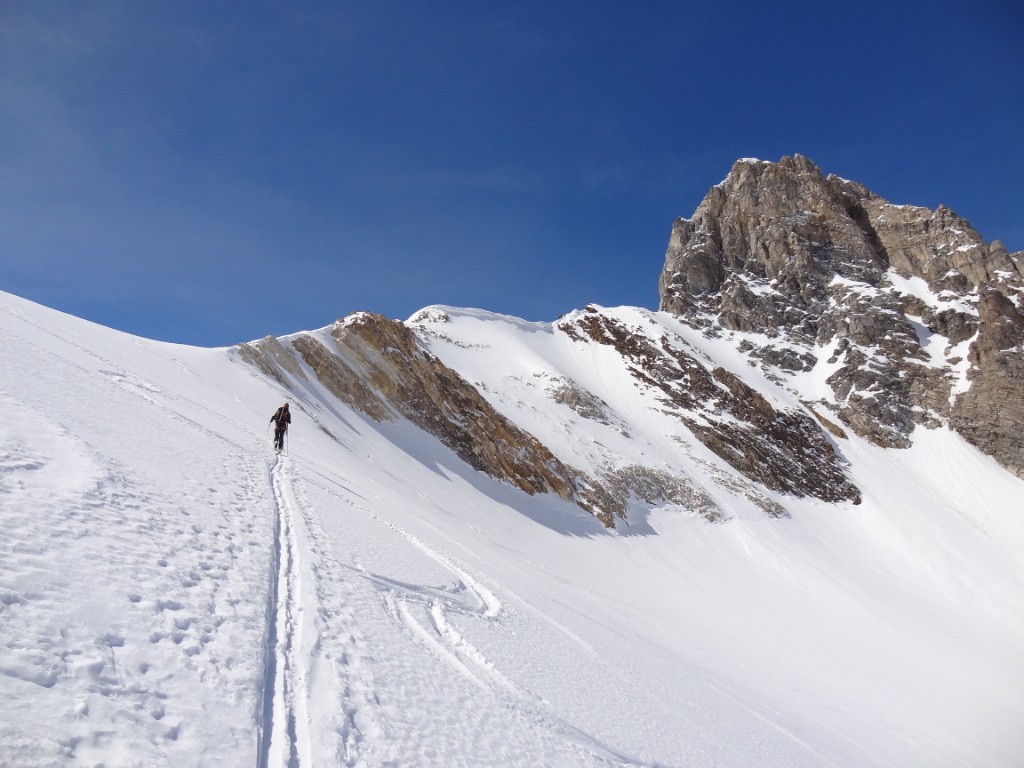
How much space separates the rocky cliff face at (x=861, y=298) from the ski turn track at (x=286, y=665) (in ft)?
233

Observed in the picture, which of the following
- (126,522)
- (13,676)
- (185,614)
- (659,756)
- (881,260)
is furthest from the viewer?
(881,260)

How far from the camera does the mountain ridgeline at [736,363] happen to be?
3672 centimetres

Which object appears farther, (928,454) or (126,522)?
(928,454)

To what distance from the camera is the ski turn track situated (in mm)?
4051

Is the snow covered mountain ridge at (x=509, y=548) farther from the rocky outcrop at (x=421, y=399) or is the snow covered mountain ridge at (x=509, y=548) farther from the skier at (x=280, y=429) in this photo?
the skier at (x=280, y=429)

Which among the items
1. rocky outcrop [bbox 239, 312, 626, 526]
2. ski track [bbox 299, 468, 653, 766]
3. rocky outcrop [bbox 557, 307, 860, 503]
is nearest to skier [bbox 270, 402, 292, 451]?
ski track [bbox 299, 468, 653, 766]

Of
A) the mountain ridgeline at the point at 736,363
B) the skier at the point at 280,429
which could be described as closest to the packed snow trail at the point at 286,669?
the skier at the point at 280,429

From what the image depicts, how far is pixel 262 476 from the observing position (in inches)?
492

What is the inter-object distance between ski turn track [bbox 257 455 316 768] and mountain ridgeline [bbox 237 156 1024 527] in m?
20.4

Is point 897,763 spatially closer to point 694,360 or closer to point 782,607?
point 782,607

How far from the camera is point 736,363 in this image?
72.3 m

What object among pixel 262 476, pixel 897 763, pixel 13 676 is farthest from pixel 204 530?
pixel 897 763

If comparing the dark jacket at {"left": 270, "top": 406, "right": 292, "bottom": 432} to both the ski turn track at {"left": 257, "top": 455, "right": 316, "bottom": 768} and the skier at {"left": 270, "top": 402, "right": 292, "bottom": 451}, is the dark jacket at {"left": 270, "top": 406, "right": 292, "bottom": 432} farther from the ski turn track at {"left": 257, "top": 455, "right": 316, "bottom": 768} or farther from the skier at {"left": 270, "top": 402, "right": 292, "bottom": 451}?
the ski turn track at {"left": 257, "top": 455, "right": 316, "bottom": 768}

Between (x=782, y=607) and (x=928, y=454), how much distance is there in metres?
44.2
